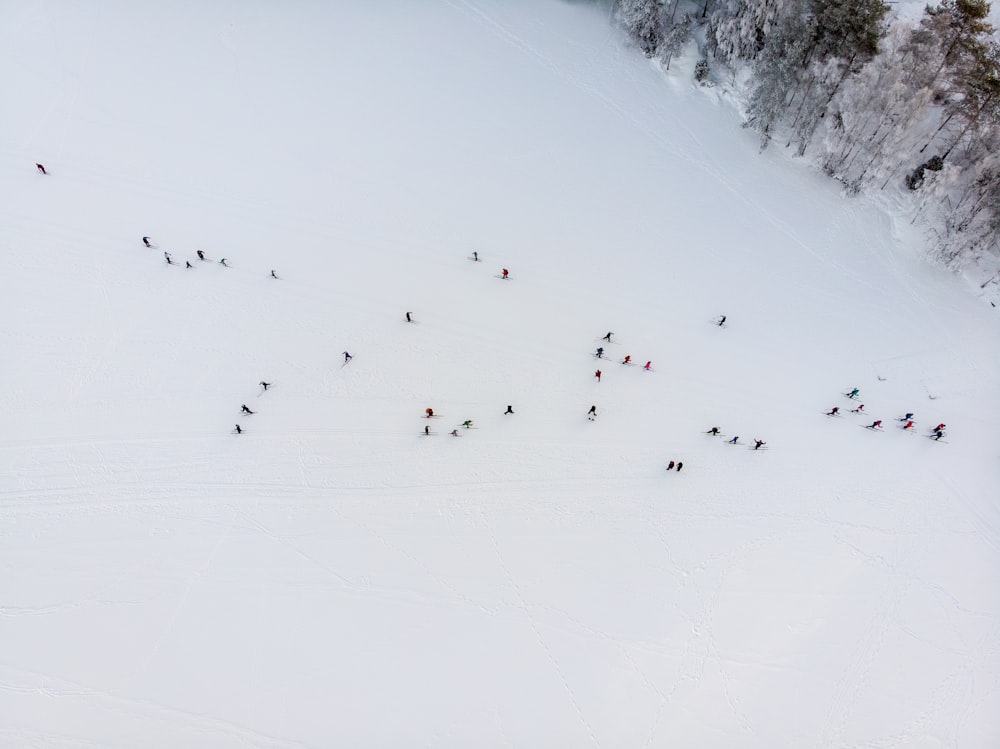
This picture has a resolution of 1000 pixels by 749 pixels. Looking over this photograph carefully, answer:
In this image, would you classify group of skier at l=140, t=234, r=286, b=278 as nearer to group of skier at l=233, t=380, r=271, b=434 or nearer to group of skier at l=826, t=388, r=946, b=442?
group of skier at l=233, t=380, r=271, b=434

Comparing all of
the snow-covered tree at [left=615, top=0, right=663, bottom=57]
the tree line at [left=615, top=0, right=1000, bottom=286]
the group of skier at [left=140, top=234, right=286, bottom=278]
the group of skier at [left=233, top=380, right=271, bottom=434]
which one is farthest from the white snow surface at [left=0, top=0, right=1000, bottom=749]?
the tree line at [left=615, top=0, right=1000, bottom=286]

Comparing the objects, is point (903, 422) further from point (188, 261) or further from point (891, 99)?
point (188, 261)

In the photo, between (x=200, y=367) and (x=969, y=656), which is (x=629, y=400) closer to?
(x=969, y=656)

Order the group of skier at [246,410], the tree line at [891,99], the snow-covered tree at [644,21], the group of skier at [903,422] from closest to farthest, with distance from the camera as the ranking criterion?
the group of skier at [246,410] → the group of skier at [903,422] → the tree line at [891,99] → the snow-covered tree at [644,21]

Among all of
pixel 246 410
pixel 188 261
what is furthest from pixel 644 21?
pixel 246 410

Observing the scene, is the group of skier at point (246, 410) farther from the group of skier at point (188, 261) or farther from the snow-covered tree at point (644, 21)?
the snow-covered tree at point (644, 21)

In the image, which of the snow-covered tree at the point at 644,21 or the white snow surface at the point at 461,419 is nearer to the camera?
the white snow surface at the point at 461,419

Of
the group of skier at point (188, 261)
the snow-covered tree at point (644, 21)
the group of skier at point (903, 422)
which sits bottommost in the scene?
the group of skier at point (188, 261)

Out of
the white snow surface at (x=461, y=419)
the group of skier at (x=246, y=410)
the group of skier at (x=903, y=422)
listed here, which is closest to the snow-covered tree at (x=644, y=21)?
the white snow surface at (x=461, y=419)
